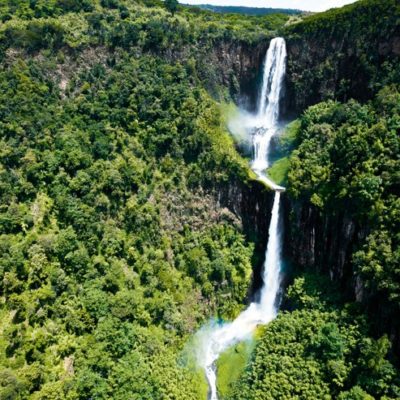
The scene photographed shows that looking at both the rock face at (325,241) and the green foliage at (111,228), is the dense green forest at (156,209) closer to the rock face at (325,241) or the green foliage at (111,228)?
the green foliage at (111,228)

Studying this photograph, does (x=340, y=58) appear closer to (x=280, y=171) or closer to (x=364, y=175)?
(x=280, y=171)

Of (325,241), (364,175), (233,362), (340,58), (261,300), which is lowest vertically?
Result: (233,362)

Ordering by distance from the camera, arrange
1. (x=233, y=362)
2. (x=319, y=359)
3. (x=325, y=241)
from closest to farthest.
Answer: (x=319, y=359) → (x=233, y=362) → (x=325, y=241)

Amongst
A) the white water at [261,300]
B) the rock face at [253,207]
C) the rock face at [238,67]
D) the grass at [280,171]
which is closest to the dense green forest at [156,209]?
the grass at [280,171]

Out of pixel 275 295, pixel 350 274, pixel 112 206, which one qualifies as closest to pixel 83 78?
pixel 112 206

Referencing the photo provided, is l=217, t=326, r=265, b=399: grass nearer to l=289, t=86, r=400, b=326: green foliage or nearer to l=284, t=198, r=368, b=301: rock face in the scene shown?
l=284, t=198, r=368, b=301: rock face

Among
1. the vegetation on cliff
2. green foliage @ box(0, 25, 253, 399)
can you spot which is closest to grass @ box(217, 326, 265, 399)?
the vegetation on cliff

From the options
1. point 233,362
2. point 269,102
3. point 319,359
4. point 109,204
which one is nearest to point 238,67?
point 269,102

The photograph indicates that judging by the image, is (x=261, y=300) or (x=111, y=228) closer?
(x=111, y=228)

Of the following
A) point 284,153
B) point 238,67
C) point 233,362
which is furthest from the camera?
point 238,67

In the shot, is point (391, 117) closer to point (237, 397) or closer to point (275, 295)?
point (275, 295)
